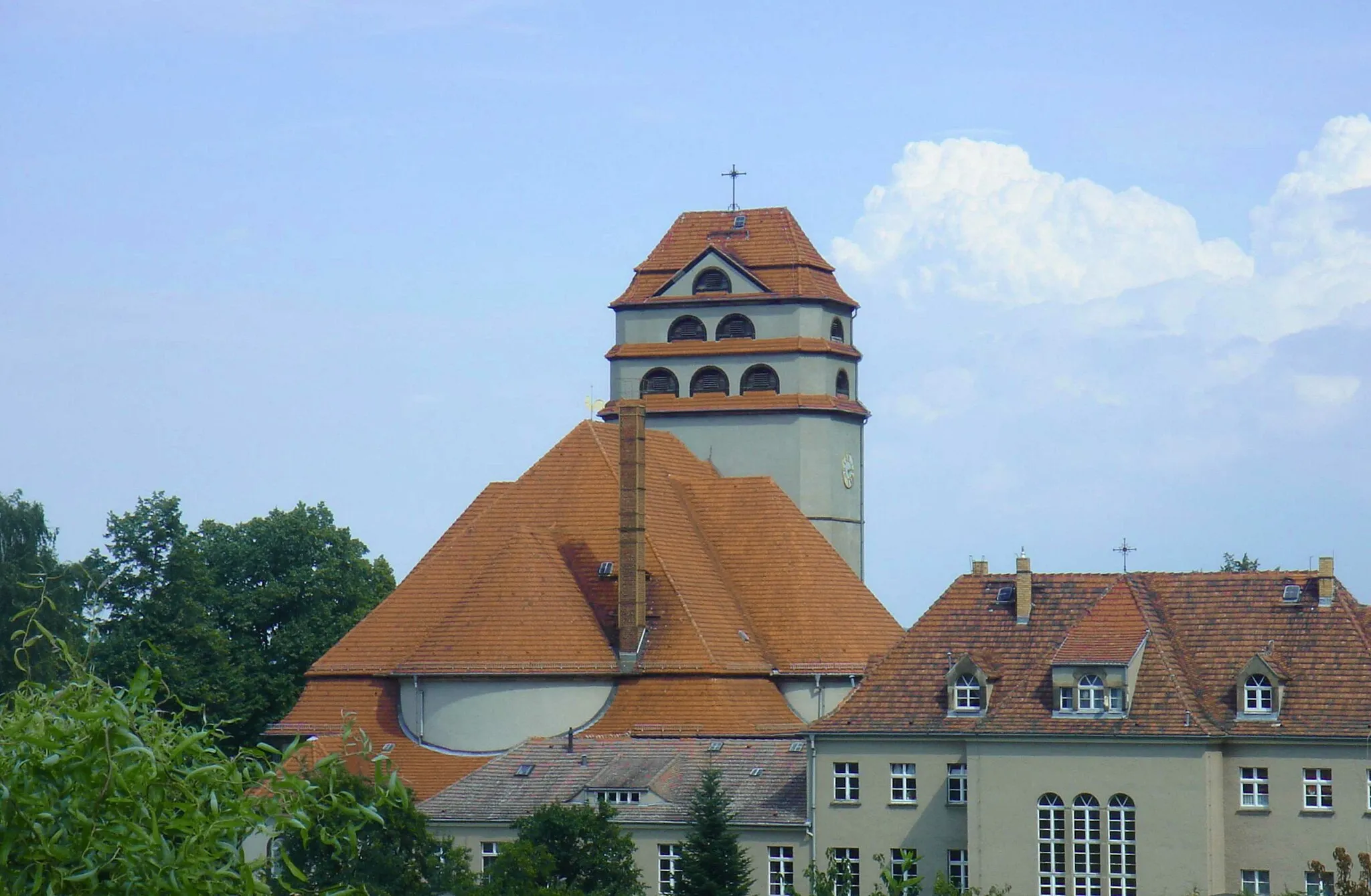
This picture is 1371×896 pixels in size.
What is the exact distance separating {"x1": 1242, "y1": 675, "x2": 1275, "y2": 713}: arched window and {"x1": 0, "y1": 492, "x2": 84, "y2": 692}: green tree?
124 ft

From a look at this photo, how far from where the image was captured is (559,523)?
70188 millimetres

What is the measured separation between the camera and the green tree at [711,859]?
173 ft

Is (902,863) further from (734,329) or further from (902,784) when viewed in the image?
(734,329)

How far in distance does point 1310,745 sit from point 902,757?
28.0 ft

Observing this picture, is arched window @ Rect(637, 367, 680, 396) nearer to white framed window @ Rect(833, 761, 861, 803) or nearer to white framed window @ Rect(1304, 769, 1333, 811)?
white framed window @ Rect(833, 761, 861, 803)

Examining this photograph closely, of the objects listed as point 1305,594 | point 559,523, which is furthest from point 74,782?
point 559,523

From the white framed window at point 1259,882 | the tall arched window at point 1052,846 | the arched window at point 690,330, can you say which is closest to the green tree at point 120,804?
the tall arched window at point 1052,846

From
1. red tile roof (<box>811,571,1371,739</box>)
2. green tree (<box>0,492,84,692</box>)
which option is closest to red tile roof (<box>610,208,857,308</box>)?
green tree (<box>0,492,84,692</box>)

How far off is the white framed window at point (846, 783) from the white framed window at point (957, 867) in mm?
2421

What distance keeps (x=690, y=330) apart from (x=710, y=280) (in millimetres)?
1700

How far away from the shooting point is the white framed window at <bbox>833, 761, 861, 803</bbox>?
188 ft

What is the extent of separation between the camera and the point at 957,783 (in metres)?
56.4

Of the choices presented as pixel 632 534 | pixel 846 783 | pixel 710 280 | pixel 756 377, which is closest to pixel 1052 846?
pixel 846 783

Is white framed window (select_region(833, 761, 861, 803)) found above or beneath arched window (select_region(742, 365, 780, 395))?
beneath
